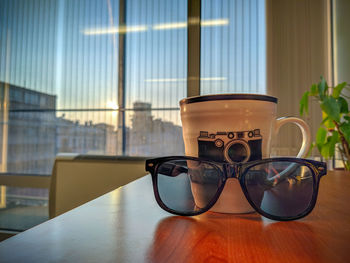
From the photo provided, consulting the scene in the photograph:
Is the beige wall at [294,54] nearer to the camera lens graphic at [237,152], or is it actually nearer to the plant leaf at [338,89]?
the plant leaf at [338,89]

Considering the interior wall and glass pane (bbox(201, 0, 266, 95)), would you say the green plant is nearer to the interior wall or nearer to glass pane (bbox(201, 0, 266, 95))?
the interior wall

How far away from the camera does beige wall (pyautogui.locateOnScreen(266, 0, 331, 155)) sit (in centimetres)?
173

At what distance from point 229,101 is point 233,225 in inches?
4.9

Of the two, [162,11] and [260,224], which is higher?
[162,11]

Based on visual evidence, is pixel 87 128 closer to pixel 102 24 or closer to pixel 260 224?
pixel 102 24

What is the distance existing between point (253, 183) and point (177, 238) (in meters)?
0.11

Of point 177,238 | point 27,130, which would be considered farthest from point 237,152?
point 27,130

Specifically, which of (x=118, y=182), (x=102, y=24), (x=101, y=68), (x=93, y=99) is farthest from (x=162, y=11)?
(x=118, y=182)

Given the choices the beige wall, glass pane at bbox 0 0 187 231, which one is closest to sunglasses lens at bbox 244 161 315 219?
the beige wall

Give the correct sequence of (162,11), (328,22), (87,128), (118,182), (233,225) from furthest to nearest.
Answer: (87,128) → (162,11) → (328,22) → (118,182) → (233,225)

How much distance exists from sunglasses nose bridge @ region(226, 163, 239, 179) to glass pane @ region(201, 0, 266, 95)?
1.71 meters

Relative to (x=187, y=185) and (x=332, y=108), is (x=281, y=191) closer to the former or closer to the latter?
(x=187, y=185)

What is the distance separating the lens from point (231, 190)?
26cm

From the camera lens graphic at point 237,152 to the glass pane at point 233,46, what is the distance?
1.69 metres
